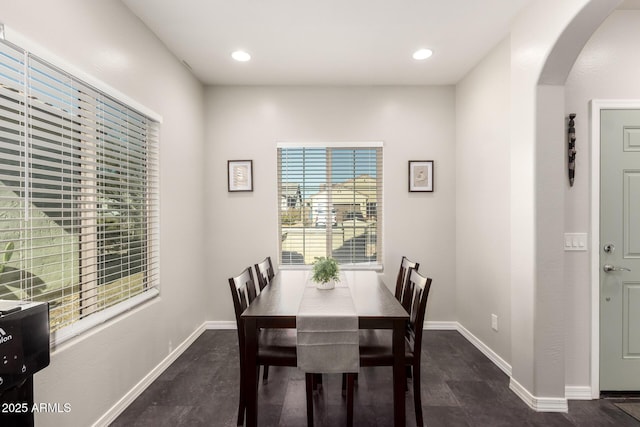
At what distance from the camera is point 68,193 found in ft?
5.36

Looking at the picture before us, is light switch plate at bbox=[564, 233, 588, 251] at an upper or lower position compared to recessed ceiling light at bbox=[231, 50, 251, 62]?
lower

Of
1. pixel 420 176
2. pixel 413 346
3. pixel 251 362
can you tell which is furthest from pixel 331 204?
pixel 251 362

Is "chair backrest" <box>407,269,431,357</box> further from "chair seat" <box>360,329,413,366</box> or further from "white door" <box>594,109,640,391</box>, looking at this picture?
"white door" <box>594,109,640,391</box>

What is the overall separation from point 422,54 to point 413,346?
2505mm

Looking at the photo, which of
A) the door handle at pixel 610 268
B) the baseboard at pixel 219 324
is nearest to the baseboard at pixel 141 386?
the baseboard at pixel 219 324

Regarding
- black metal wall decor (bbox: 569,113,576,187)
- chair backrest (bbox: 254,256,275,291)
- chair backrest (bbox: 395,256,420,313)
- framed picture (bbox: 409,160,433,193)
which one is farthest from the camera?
framed picture (bbox: 409,160,433,193)

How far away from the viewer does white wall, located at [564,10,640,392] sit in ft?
6.86

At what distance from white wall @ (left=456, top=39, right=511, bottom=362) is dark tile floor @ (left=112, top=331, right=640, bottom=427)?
1.58ft

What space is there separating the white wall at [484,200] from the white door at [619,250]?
58cm

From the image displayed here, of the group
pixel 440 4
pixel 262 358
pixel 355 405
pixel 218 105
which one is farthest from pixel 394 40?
pixel 355 405

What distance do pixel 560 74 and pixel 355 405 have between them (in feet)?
8.56

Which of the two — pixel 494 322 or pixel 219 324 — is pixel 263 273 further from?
pixel 494 322

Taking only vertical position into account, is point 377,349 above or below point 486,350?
above

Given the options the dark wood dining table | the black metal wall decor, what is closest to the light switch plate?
the black metal wall decor
